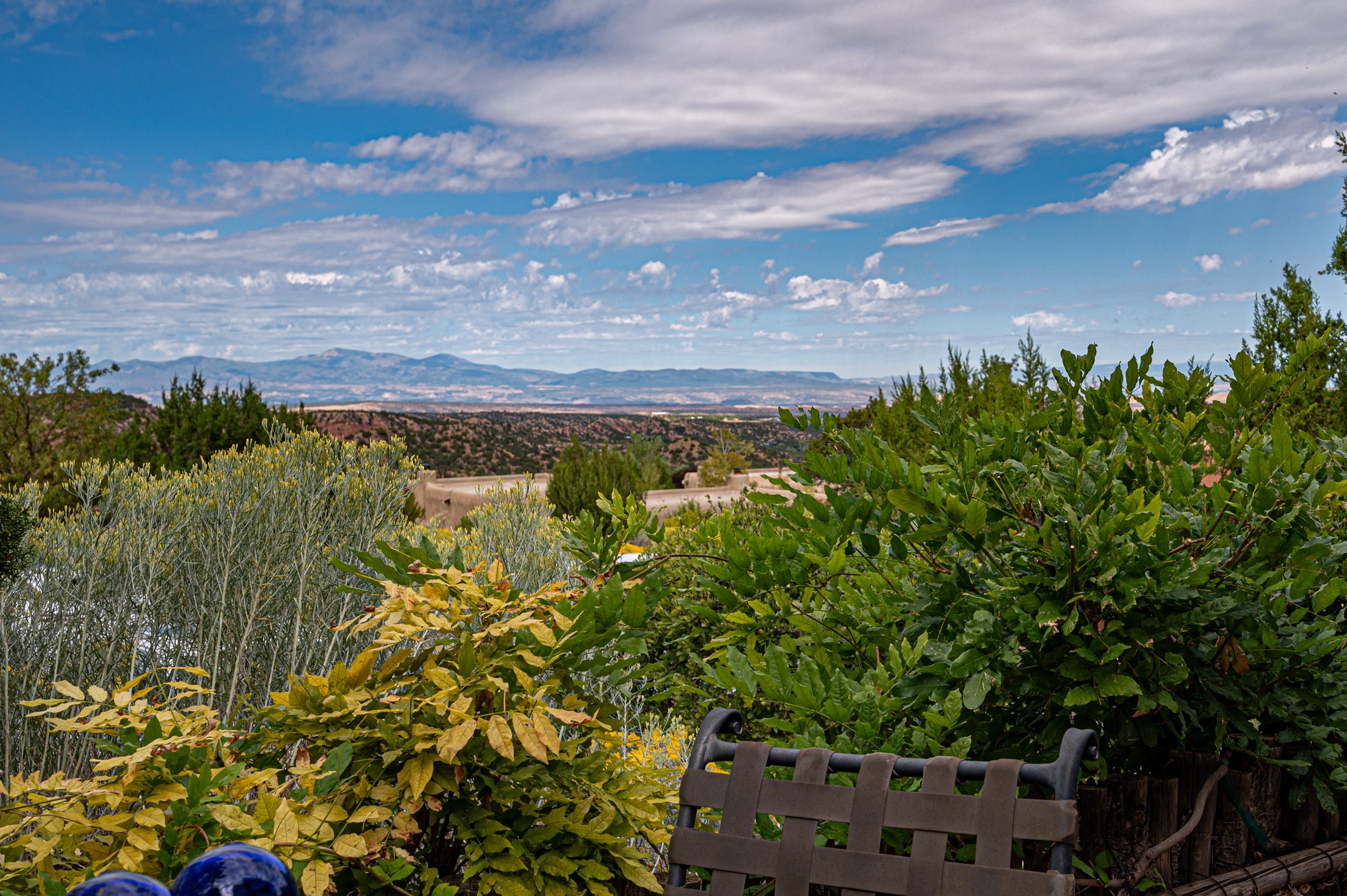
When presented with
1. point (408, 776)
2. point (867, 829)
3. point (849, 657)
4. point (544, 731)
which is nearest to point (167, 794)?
point (408, 776)

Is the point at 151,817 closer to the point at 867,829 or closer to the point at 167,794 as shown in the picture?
the point at 167,794

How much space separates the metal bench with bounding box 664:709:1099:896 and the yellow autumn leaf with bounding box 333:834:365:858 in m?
0.55

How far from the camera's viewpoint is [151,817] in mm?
1529

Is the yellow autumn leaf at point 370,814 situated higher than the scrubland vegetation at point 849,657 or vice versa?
the scrubland vegetation at point 849,657

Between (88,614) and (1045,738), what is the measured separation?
491 cm

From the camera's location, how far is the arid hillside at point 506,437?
41.1m

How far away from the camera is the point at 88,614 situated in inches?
185

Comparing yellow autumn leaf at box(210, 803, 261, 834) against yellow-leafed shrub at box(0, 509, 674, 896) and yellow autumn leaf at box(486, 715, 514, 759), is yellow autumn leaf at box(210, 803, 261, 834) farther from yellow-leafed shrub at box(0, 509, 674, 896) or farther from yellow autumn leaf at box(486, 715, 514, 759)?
yellow autumn leaf at box(486, 715, 514, 759)

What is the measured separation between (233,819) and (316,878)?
180mm

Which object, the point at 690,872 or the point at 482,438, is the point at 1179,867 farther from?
the point at 482,438

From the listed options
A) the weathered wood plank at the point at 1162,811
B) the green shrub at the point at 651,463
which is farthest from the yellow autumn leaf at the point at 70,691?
the green shrub at the point at 651,463

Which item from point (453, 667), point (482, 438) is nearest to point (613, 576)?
point (453, 667)

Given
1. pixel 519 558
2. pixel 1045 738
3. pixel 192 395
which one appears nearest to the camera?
pixel 1045 738

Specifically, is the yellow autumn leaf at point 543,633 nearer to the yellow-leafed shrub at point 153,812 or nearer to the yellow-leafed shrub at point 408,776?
the yellow-leafed shrub at point 408,776
